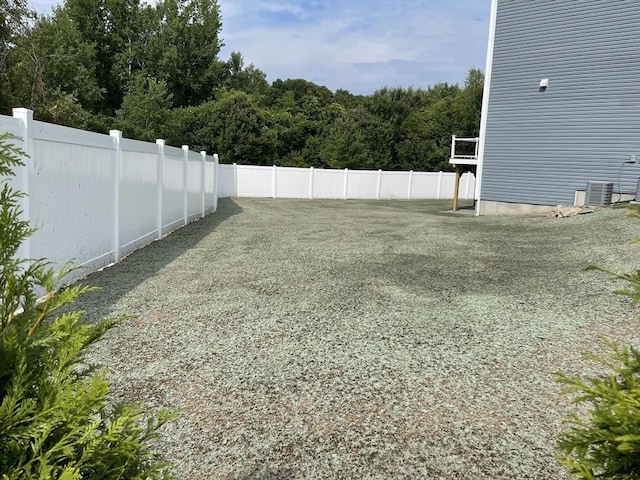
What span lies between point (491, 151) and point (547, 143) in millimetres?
1916

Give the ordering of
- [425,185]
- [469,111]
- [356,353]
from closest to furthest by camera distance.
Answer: [356,353]
[425,185]
[469,111]

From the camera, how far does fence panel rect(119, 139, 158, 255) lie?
762 cm

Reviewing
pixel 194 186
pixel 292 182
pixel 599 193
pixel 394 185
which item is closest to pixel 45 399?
pixel 194 186

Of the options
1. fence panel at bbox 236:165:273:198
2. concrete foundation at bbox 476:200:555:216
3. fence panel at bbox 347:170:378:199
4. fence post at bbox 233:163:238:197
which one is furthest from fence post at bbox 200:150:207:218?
fence panel at bbox 347:170:378:199

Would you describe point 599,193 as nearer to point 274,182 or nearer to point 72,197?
point 72,197

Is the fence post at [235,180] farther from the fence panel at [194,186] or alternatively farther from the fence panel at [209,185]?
the fence panel at [194,186]

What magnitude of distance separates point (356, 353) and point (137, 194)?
565cm

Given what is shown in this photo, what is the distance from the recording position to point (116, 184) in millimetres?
7172

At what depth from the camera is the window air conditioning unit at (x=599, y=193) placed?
13.7 metres

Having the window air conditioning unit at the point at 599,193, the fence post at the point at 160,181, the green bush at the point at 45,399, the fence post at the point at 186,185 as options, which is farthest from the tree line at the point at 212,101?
the green bush at the point at 45,399

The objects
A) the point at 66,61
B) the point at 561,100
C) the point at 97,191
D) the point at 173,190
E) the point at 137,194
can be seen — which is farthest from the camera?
the point at 66,61

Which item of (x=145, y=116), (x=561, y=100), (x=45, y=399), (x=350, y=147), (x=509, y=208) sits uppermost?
(x=561, y=100)

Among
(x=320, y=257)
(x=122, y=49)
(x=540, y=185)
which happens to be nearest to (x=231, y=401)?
(x=320, y=257)

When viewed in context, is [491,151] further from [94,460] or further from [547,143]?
[94,460]
